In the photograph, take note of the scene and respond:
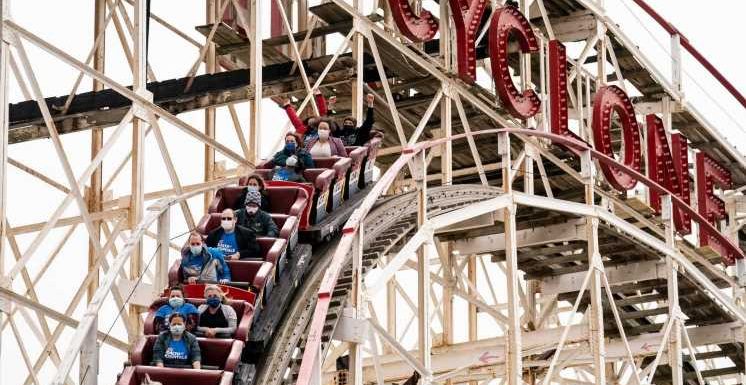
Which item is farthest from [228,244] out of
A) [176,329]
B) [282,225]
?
[176,329]

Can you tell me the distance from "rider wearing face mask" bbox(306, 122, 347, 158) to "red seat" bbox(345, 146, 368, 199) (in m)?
0.17

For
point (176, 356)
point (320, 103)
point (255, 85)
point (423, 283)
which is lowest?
point (176, 356)

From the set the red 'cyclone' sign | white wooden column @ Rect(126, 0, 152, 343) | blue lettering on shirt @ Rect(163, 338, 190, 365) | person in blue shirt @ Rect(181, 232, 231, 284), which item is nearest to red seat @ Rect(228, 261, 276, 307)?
person in blue shirt @ Rect(181, 232, 231, 284)

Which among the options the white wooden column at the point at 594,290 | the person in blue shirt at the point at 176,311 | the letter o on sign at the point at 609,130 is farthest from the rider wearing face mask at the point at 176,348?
the letter o on sign at the point at 609,130

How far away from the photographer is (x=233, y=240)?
68.7 ft

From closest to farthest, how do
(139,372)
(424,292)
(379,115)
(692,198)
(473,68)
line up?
(139,372) → (424,292) → (473,68) → (379,115) → (692,198)

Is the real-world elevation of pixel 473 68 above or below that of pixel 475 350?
above

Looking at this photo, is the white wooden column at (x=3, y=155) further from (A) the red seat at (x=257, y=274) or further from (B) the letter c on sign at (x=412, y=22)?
(B) the letter c on sign at (x=412, y=22)

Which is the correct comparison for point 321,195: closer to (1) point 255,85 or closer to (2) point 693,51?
(1) point 255,85

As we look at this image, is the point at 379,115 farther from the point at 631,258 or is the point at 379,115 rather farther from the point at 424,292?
the point at 424,292

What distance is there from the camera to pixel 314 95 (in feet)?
87.1

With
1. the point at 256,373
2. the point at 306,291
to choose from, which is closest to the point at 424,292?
the point at 306,291

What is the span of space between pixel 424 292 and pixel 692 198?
620 inches

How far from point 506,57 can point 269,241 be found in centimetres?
925
